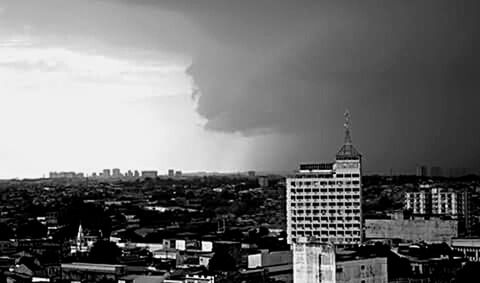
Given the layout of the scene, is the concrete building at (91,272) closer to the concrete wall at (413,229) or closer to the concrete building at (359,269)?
the concrete building at (359,269)

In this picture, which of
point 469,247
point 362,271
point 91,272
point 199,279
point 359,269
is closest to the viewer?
point 359,269

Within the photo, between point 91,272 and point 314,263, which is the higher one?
point 314,263

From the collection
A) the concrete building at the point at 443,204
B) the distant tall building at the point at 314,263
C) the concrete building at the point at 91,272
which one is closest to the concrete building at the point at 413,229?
the concrete building at the point at 443,204

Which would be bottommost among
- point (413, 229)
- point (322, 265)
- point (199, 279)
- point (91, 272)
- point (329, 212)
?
point (91, 272)

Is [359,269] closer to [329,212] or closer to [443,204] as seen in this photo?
[329,212]

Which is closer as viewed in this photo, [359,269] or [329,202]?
[359,269]

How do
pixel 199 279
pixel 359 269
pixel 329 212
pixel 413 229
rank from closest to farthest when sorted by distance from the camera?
pixel 359 269
pixel 199 279
pixel 329 212
pixel 413 229

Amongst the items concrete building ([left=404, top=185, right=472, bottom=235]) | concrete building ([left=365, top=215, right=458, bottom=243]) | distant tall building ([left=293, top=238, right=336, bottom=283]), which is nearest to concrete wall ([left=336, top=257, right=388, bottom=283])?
distant tall building ([left=293, top=238, right=336, bottom=283])

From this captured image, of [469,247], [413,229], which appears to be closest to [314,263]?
[469,247]
